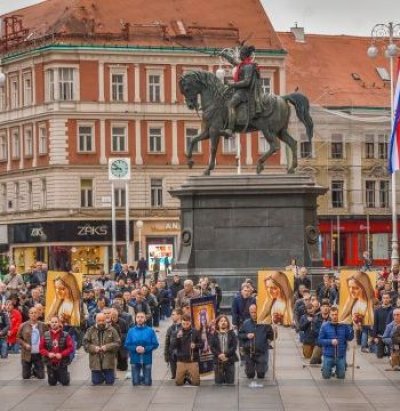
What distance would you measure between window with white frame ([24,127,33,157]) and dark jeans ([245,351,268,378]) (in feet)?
224

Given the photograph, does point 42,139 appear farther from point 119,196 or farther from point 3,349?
point 3,349

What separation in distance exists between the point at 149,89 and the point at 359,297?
6516 centimetres

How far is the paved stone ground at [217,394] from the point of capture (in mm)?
27078

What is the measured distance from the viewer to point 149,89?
319ft

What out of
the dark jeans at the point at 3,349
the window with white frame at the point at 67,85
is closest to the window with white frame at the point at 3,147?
the window with white frame at the point at 67,85

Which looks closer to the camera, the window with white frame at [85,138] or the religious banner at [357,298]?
the religious banner at [357,298]

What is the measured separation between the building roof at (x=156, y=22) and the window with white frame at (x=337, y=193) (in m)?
9.57

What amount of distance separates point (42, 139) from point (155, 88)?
22.7 ft

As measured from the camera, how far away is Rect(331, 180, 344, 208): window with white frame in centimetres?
10400

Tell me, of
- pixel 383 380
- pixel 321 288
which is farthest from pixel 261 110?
pixel 383 380

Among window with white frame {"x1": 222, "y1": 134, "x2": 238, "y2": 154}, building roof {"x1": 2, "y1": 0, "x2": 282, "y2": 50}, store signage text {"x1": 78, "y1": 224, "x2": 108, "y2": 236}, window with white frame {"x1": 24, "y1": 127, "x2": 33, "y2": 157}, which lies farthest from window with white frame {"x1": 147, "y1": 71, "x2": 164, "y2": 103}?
store signage text {"x1": 78, "y1": 224, "x2": 108, "y2": 236}

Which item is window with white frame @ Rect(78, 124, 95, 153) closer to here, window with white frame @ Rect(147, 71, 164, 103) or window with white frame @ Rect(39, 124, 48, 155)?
window with white frame @ Rect(39, 124, 48, 155)

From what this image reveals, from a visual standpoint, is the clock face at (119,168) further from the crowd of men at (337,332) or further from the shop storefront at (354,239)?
the crowd of men at (337,332)

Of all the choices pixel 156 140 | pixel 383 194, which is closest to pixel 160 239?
pixel 156 140
